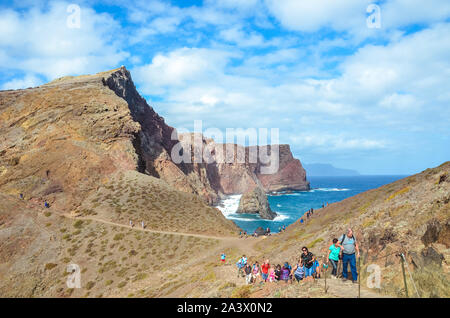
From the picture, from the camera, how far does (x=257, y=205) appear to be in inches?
3467

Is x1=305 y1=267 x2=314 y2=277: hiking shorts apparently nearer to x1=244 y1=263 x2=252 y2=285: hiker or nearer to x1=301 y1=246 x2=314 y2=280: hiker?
x1=301 y1=246 x2=314 y2=280: hiker

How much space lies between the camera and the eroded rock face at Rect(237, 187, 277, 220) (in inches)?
3314

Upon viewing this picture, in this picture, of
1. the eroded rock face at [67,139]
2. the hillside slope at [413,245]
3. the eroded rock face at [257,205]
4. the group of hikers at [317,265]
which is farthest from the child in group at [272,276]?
the eroded rock face at [257,205]

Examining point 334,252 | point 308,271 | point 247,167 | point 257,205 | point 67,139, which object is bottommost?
point 308,271

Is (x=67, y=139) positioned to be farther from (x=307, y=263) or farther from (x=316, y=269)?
(x=316, y=269)

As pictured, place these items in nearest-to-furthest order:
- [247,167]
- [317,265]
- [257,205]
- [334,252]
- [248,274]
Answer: [334,252] → [317,265] → [248,274] → [257,205] → [247,167]

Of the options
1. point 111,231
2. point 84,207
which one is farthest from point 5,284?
point 84,207

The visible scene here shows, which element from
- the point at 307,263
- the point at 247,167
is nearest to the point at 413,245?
the point at 307,263

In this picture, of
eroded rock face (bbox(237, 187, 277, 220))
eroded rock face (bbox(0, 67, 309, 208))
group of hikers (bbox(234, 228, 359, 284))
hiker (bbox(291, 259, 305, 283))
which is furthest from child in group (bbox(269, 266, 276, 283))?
eroded rock face (bbox(237, 187, 277, 220))

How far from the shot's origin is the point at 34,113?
5112cm

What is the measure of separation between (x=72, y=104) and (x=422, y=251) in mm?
61302
